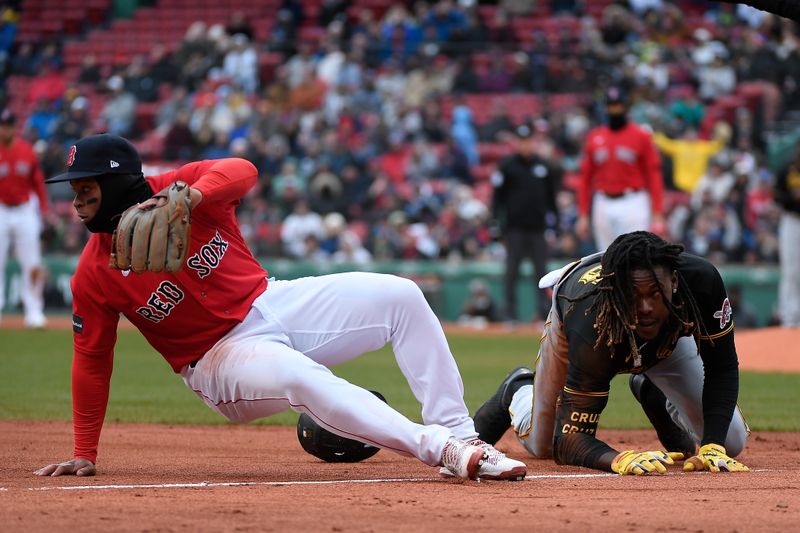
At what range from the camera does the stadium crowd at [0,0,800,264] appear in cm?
1945

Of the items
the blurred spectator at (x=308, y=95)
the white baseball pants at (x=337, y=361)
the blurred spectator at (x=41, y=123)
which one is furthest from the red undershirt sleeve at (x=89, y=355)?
the blurred spectator at (x=41, y=123)

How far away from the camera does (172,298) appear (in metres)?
5.40

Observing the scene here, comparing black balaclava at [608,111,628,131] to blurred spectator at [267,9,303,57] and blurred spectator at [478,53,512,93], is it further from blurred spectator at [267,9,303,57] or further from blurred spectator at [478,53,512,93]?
blurred spectator at [267,9,303,57]

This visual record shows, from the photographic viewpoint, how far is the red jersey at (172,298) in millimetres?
5398

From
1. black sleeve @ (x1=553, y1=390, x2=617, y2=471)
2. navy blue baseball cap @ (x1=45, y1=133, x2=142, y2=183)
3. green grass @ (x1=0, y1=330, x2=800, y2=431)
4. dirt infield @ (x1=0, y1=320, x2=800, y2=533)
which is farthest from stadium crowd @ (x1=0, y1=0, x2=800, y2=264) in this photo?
navy blue baseball cap @ (x1=45, y1=133, x2=142, y2=183)

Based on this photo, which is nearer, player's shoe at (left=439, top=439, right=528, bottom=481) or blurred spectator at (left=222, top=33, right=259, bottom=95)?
player's shoe at (left=439, top=439, right=528, bottom=481)

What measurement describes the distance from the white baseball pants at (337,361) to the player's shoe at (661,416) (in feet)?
4.56

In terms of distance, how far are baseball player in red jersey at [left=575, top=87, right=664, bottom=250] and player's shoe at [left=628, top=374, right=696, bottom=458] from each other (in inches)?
262

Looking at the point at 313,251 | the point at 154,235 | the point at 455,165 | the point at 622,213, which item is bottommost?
the point at 313,251

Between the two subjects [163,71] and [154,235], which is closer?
[154,235]

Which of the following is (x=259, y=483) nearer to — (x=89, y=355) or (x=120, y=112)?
(x=89, y=355)

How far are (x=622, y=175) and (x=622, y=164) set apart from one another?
0.12 m

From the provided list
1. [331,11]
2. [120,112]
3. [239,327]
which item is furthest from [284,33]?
[239,327]

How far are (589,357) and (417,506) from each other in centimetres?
128
